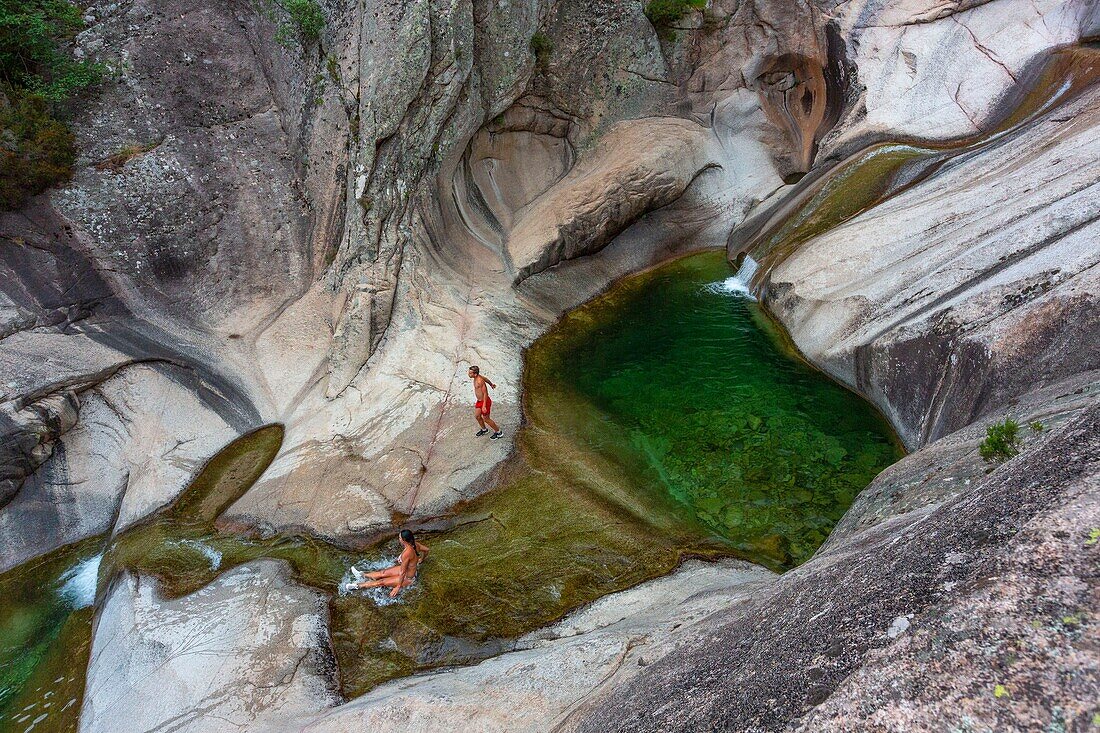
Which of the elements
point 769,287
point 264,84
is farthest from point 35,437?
point 769,287

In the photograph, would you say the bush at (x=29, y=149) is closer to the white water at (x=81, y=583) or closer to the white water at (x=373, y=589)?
the white water at (x=81, y=583)

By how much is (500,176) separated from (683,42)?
5773 millimetres

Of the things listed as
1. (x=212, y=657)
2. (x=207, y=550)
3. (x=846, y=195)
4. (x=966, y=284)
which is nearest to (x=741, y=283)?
(x=846, y=195)

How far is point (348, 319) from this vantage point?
1180cm

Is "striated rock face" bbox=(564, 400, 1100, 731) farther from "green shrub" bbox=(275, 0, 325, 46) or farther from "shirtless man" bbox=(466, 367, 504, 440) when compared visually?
"green shrub" bbox=(275, 0, 325, 46)

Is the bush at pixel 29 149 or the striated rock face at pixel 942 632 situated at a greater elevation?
the bush at pixel 29 149

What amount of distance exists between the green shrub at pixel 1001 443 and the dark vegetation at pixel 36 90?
45.2ft

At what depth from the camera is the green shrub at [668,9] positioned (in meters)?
14.8

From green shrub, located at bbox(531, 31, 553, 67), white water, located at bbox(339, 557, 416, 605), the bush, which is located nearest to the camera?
white water, located at bbox(339, 557, 416, 605)

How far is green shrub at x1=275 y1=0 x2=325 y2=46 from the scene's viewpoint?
11352 millimetres

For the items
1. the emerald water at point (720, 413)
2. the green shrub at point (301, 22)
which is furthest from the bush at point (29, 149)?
the emerald water at point (720, 413)

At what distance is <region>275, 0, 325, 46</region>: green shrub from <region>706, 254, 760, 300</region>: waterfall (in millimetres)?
9823

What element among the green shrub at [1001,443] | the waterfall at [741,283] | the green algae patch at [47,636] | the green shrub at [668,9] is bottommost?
the green shrub at [1001,443]

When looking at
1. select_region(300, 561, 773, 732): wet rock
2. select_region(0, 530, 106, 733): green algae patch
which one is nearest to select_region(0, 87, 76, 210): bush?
select_region(0, 530, 106, 733): green algae patch
